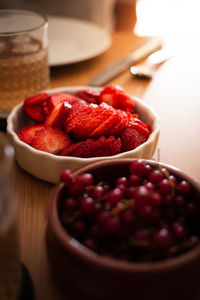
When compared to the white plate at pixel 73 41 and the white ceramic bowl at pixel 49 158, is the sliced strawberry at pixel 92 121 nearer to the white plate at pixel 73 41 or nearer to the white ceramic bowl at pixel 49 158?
the white ceramic bowl at pixel 49 158

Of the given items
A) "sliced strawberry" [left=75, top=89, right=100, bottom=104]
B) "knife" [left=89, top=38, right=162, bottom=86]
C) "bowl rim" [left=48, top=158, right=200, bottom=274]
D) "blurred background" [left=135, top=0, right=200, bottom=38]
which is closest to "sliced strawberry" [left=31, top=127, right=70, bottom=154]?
"sliced strawberry" [left=75, top=89, right=100, bottom=104]

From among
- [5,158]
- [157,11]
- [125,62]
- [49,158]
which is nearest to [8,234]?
[5,158]

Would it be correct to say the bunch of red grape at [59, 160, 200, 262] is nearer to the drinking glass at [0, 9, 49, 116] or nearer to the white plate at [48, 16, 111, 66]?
the drinking glass at [0, 9, 49, 116]

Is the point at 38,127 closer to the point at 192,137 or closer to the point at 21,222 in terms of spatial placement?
the point at 21,222

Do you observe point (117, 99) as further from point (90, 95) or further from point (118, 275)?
point (118, 275)

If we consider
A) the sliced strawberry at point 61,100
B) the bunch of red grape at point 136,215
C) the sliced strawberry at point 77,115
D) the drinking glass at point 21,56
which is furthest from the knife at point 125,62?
the bunch of red grape at point 136,215
